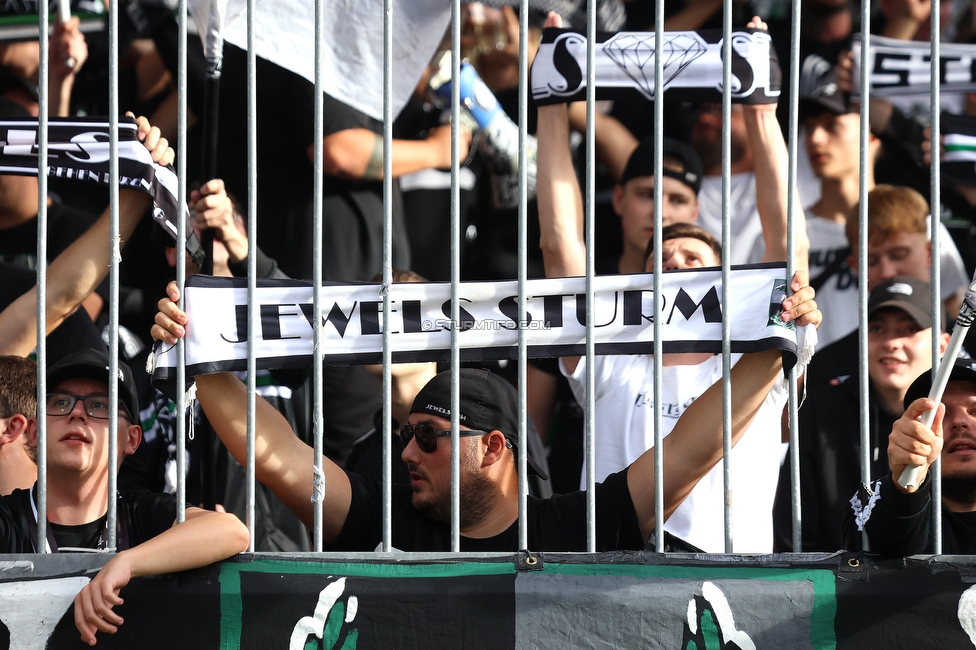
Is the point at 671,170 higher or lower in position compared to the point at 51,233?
higher

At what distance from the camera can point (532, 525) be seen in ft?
11.2

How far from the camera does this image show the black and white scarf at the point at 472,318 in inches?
123

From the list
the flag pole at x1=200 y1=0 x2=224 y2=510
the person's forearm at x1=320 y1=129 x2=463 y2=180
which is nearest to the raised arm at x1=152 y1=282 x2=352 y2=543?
the flag pole at x1=200 y1=0 x2=224 y2=510

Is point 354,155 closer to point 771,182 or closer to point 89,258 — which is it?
point 89,258

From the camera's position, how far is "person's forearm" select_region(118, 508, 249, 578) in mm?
2973

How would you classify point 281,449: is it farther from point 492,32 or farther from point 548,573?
point 492,32

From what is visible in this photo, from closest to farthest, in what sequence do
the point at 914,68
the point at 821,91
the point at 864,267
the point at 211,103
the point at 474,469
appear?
the point at 864,267
the point at 474,469
the point at 211,103
the point at 914,68
the point at 821,91

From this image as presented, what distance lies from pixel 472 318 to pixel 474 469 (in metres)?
0.66

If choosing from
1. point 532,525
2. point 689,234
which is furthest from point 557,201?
point 532,525

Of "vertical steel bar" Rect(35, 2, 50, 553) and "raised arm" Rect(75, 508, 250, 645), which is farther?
"vertical steel bar" Rect(35, 2, 50, 553)

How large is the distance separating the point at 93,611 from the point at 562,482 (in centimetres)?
216

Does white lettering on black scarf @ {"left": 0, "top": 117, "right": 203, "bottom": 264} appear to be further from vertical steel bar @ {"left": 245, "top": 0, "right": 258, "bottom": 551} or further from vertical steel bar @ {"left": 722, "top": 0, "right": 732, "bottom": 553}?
vertical steel bar @ {"left": 722, "top": 0, "right": 732, "bottom": 553}

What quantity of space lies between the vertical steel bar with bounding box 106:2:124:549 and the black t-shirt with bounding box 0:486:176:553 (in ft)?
0.97

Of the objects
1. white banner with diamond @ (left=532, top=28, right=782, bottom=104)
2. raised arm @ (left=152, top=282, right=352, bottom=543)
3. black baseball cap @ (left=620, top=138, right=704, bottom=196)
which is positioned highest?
white banner with diamond @ (left=532, top=28, right=782, bottom=104)
